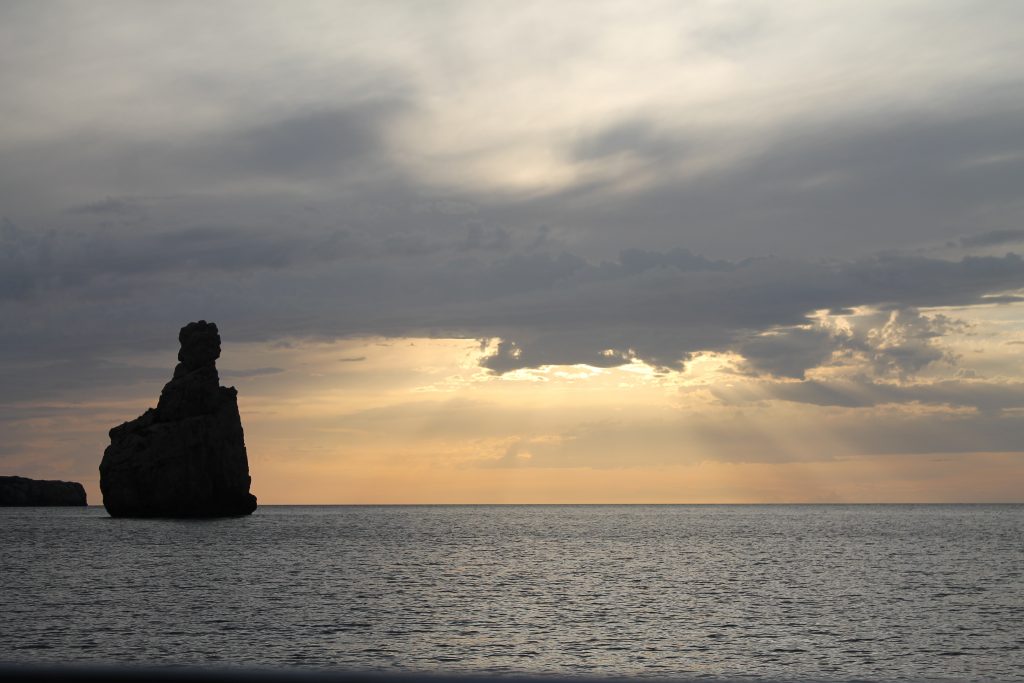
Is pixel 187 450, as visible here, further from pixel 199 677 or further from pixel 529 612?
pixel 199 677

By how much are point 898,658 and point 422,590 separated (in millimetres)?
32906

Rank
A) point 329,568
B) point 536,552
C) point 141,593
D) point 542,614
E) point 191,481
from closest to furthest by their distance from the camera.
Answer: point 542,614, point 141,593, point 329,568, point 536,552, point 191,481

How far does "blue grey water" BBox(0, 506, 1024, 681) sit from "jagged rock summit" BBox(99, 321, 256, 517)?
57247mm

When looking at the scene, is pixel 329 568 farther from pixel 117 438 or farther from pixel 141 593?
pixel 117 438

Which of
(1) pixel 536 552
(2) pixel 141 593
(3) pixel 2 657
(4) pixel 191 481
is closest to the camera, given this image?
(3) pixel 2 657

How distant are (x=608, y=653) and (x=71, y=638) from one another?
23.2 metres

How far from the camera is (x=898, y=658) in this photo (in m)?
37.9

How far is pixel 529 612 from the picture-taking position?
5119 cm

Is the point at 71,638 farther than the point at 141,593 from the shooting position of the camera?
No

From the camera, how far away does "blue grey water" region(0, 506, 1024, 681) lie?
36.8 meters

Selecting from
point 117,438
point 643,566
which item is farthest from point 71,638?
point 117,438

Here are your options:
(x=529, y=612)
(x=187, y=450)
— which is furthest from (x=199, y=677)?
(x=187, y=450)

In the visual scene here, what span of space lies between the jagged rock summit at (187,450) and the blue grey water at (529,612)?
57.2 m

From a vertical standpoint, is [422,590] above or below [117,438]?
below
